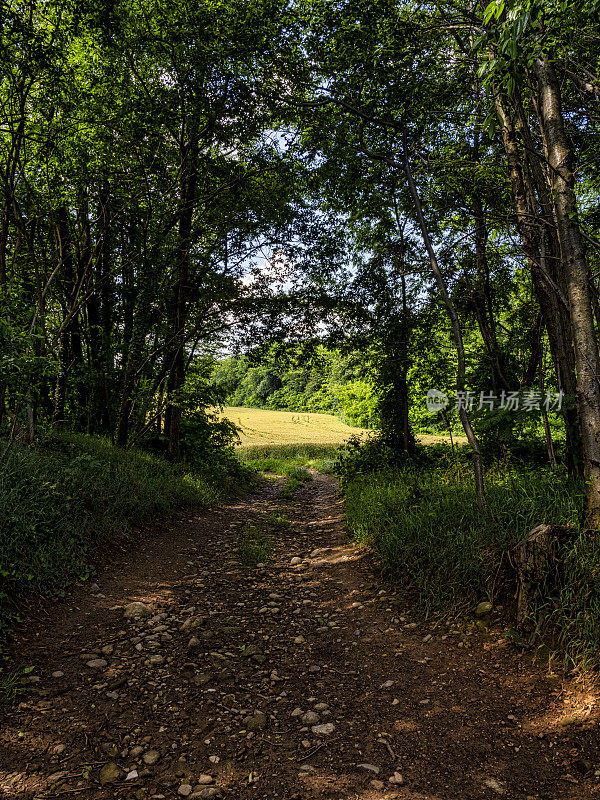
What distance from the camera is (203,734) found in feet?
8.52

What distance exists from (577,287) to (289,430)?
117 feet

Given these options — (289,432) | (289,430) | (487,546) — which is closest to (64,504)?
(487,546)

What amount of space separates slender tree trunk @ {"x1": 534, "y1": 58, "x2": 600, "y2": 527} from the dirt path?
6.13 feet

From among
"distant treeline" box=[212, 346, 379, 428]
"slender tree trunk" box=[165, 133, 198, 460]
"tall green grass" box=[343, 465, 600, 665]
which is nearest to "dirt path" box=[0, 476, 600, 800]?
"tall green grass" box=[343, 465, 600, 665]

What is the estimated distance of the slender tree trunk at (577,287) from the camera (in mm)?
3828

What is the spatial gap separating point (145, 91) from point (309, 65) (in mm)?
4241

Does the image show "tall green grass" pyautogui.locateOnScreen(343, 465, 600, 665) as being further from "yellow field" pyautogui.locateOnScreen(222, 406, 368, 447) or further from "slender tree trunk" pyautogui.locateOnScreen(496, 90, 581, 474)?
"yellow field" pyautogui.locateOnScreen(222, 406, 368, 447)

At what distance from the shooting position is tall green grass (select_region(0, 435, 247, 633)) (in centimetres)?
411

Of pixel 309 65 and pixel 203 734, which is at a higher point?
pixel 309 65

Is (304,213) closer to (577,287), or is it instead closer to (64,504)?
(577,287)

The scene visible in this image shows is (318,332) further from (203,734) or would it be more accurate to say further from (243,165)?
(203,734)

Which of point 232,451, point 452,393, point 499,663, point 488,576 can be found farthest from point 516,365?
point 232,451

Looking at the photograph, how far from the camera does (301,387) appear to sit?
7512cm

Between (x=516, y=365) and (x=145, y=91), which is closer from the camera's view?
(x=145, y=91)
